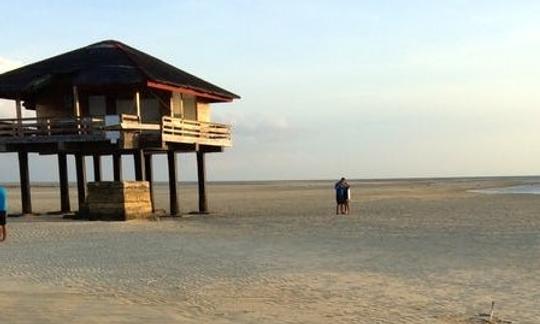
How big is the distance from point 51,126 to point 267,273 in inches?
586

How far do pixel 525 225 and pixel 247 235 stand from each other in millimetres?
9760

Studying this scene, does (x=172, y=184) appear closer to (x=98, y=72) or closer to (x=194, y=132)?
(x=194, y=132)

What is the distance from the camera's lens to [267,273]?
1285 centimetres

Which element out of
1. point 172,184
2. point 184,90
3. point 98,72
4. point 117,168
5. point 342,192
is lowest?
point 342,192

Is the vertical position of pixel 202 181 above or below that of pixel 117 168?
below

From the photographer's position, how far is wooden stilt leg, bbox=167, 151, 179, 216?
2886cm

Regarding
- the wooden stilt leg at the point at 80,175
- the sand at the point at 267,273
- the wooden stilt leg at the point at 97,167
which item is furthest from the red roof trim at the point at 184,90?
the wooden stilt leg at the point at 97,167

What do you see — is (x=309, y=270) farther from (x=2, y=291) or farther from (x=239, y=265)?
(x=2, y=291)

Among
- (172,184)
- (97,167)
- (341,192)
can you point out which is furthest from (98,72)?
(341,192)

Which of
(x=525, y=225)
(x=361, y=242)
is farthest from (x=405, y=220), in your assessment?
(x=361, y=242)

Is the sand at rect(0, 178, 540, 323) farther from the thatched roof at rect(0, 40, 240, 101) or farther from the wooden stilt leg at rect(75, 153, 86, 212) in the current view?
the thatched roof at rect(0, 40, 240, 101)

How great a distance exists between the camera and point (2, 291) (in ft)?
34.5

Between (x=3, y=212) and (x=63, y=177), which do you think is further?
(x=63, y=177)

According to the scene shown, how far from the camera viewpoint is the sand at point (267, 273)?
30.7 feet
